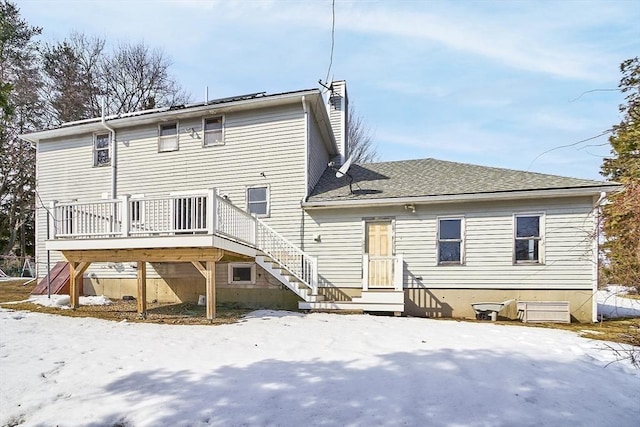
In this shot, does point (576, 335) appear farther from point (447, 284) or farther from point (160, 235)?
point (160, 235)

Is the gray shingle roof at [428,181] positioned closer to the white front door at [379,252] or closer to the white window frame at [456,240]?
the white window frame at [456,240]

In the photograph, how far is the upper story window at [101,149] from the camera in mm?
12836

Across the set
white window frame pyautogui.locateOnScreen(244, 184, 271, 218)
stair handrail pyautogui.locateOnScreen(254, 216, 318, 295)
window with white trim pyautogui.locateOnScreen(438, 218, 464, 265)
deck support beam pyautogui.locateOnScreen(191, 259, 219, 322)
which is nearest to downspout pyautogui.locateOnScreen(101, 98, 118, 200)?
white window frame pyautogui.locateOnScreen(244, 184, 271, 218)

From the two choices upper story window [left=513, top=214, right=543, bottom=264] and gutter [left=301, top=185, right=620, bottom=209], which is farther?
upper story window [left=513, top=214, right=543, bottom=264]

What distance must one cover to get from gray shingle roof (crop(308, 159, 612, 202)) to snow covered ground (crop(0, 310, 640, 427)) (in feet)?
13.1

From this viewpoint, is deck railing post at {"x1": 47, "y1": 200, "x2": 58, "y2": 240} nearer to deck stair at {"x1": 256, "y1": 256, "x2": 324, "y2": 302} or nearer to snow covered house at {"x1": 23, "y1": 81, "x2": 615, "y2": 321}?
snow covered house at {"x1": 23, "y1": 81, "x2": 615, "y2": 321}

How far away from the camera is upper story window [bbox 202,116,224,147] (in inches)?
460

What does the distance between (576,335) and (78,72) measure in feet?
90.2

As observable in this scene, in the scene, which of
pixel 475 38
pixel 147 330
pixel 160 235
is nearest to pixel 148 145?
pixel 160 235

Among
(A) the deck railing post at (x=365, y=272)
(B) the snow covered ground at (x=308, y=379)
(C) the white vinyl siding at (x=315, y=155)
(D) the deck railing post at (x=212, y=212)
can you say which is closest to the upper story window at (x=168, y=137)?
(C) the white vinyl siding at (x=315, y=155)

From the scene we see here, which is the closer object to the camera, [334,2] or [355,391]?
[355,391]

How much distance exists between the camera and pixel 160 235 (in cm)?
802

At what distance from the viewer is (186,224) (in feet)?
25.8

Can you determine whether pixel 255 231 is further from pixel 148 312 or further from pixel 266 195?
pixel 148 312
